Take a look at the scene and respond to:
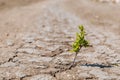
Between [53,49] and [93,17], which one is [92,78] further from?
[93,17]

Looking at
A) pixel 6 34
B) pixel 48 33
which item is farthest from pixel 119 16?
pixel 6 34

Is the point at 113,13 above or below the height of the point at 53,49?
above

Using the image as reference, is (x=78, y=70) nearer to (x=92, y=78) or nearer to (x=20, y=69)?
(x=92, y=78)

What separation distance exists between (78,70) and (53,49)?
1.34 m

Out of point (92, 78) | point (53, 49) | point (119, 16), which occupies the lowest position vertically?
point (92, 78)

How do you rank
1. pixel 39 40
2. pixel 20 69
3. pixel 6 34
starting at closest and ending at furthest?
1. pixel 20 69
2. pixel 39 40
3. pixel 6 34

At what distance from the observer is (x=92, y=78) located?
13.8 feet

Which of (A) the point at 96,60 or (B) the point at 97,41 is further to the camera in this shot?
(B) the point at 97,41

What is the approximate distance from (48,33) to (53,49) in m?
1.73

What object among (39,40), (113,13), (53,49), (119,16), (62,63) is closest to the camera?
(62,63)

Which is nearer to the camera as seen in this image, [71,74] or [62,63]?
[71,74]

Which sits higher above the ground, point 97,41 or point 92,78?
point 97,41

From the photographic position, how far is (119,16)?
441 inches

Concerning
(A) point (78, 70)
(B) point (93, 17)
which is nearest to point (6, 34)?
(A) point (78, 70)
